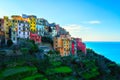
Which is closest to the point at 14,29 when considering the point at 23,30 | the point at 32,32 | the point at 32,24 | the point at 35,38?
the point at 23,30

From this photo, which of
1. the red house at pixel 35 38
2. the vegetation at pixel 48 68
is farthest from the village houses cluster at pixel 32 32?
the vegetation at pixel 48 68

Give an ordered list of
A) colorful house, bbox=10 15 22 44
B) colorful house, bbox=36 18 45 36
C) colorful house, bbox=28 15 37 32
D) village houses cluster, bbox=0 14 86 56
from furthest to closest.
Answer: colorful house, bbox=36 18 45 36, colorful house, bbox=28 15 37 32, village houses cluster, bbox=0 14 86 56, colorful house, bbox=10 15 22 44

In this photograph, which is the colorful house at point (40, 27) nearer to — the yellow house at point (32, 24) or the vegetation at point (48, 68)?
the yellow house at point (32, 24)

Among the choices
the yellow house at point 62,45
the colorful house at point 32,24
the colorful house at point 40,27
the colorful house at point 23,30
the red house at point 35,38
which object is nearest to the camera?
the colorful house at point 23,30

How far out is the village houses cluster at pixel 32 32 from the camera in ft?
173

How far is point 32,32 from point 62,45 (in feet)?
23.6

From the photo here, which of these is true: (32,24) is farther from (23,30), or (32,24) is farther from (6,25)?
(6,25)

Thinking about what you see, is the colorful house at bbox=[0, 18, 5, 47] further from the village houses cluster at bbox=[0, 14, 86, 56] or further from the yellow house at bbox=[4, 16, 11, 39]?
the yellow house at bbox=[4, 16, 11, 39]

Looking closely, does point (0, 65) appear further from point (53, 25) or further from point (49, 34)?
point (53, 25)

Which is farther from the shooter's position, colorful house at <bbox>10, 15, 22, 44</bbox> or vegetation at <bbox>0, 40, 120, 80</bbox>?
colorful house at <bbox>10, 15, 22, 44</bbox>

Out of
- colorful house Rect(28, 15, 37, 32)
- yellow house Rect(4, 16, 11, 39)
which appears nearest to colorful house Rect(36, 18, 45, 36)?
colorful house Rect(28, 15, 37, 32)

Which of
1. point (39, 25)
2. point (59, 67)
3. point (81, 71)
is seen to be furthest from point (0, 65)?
point (39, 25)

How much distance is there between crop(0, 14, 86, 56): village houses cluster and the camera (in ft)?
173

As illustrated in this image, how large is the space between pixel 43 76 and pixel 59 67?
25.1ft
